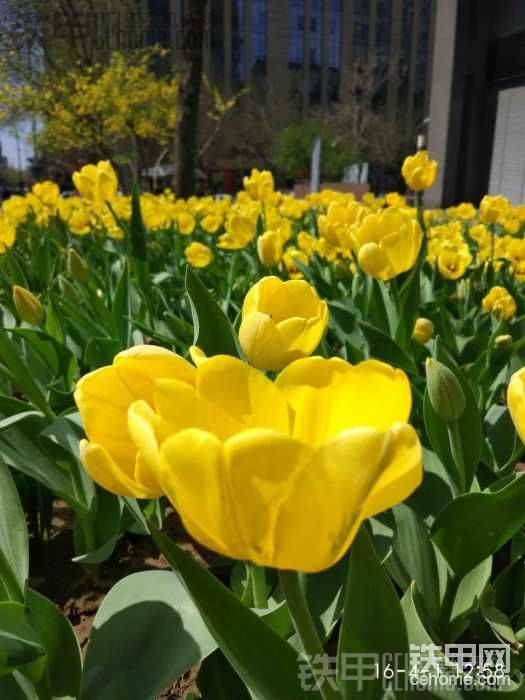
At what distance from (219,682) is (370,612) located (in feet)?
1.14

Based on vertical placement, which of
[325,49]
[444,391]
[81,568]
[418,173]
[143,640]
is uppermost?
[325,49]

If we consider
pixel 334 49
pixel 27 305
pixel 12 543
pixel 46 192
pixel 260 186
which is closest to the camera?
pixel 12 543

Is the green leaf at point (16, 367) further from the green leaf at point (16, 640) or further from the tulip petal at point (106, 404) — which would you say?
the tulip petal at point (106, 404)

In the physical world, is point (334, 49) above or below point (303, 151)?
above

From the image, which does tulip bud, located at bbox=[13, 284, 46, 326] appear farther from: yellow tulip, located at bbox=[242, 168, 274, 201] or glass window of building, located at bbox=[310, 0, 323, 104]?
glass window of building, located at bbox=[310, 0, 323, 104]

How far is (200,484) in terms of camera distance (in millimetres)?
395

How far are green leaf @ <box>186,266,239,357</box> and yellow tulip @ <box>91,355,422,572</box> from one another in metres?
0.48

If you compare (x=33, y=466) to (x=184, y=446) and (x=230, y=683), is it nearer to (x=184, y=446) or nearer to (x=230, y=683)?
(x=230, y=683)

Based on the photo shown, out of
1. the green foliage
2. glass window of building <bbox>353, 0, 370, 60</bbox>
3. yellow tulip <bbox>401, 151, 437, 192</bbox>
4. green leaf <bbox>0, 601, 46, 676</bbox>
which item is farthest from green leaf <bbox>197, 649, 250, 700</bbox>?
glass window of building <bbox>353, 0, 370, 60</bbox>

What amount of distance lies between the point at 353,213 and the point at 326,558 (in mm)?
1664

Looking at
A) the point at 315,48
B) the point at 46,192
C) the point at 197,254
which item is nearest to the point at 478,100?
the point at 46,192

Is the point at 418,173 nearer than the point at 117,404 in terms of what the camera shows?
No

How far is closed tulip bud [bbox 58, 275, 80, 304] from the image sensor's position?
187cm

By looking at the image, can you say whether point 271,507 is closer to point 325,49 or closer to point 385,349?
point 385,349
